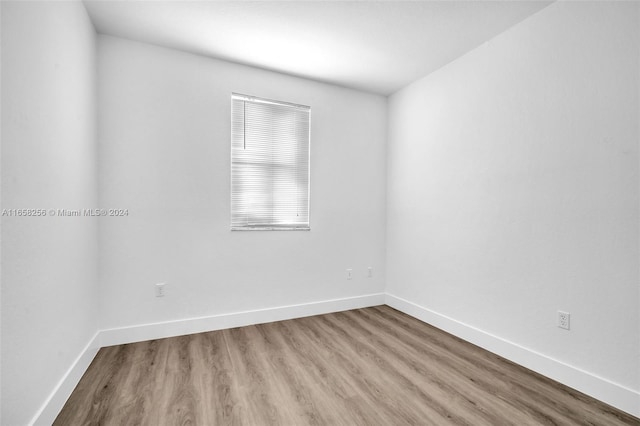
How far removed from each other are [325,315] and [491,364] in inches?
66.6

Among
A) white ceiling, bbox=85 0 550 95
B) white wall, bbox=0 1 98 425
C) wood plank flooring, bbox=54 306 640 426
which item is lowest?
wood plank flooring, bbox=54 306 640 426

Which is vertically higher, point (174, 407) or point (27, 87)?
point (27, 87)

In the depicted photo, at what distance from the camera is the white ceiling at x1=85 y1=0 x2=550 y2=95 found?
2197mm

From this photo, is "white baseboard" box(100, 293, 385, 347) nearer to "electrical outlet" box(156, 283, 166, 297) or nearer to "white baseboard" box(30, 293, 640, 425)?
"white baseboard" box(30, 293, 640, 425)

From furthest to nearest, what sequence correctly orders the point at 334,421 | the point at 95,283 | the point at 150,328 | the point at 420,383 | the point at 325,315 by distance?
the point at 325,315, the point at 150,328, the point at 95,283, the point at 420,383, the point at 334,421

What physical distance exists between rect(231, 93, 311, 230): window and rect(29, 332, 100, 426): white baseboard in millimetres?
1515

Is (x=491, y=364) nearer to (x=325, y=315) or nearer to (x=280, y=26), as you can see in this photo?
(x=325, y=315)

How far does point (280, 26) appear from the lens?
2.41 metres

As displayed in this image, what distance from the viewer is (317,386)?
200 cm

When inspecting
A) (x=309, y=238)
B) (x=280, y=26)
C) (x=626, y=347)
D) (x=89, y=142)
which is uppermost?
(x=280, y=26)

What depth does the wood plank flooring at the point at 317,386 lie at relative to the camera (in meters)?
1.70

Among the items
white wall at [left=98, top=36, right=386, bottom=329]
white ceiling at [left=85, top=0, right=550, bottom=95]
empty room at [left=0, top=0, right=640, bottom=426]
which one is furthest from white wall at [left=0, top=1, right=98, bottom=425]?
white ceiling at [left=85, top=0, right=550, bottom=95]

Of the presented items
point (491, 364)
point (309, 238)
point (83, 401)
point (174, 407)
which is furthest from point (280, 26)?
point (491, 364)

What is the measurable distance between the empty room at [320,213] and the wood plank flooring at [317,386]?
0.02 m
